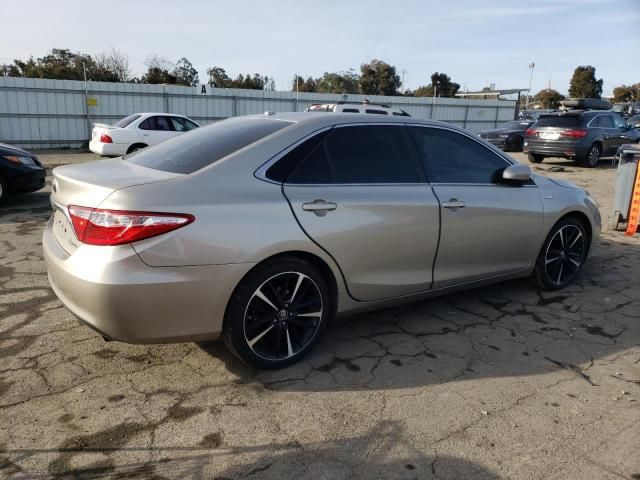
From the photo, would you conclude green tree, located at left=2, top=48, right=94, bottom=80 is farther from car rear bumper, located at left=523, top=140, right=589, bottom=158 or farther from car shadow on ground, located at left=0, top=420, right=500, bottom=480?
car shadow on ground, located at left=0, top=420, right=500, bottom=480

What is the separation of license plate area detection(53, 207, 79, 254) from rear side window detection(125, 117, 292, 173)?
613mm

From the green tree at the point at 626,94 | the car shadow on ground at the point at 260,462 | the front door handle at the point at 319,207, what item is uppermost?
the green tree at the point at 626,94

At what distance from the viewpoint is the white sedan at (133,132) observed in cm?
1305

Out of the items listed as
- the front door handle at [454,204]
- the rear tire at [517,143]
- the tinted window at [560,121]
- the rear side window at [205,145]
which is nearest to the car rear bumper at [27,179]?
the rear side window at [205,145]

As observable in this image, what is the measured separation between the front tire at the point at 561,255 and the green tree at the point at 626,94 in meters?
80.4

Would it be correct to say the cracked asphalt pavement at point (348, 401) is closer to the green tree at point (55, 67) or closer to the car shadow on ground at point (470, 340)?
the car shadow on ground at point (470, 340)

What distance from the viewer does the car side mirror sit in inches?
161

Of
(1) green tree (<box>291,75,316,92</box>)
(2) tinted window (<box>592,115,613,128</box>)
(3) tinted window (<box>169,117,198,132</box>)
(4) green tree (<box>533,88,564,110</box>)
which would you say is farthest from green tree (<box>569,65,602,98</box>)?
(3) tinted window (<box>169,117,198,132</box>)

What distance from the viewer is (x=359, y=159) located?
346 cm

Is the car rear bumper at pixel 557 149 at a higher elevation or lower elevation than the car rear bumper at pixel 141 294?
higher

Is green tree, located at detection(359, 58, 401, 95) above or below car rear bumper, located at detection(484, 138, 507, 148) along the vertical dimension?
above

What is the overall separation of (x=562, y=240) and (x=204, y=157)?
3.46 m

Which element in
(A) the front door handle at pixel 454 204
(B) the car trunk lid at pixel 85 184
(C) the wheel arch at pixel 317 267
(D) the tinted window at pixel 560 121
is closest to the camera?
(B) the car trunk lid at pixel 85 184

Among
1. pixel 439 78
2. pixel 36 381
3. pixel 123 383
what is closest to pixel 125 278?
pixel 123 383
